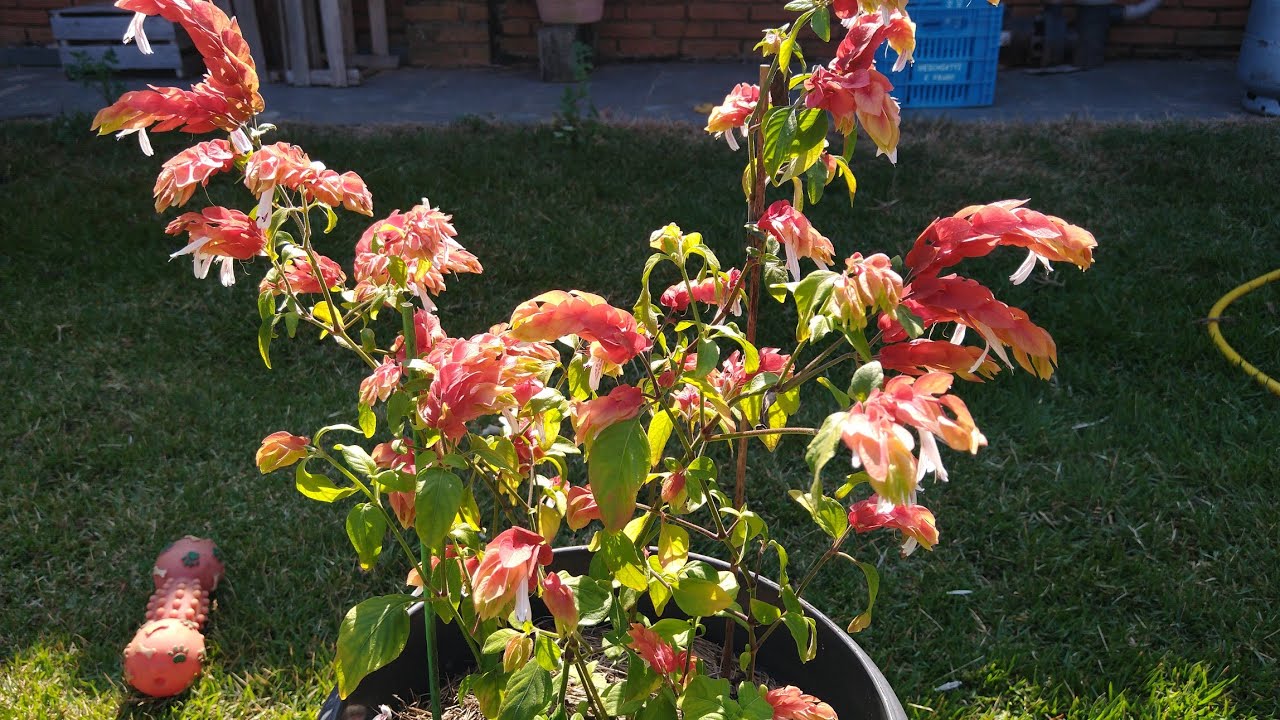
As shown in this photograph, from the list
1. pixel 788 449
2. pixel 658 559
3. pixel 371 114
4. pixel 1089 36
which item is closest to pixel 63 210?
pixel 371 114

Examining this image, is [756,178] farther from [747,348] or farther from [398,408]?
[398,408]

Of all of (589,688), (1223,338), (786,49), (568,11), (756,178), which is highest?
(786,49)

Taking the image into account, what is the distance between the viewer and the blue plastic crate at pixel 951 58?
4.59m

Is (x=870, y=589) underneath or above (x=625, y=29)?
underneath

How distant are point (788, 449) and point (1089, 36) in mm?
3821

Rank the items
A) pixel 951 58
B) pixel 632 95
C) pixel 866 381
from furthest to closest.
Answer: pixel 632 95
pixel 951 58
pixel 866 381

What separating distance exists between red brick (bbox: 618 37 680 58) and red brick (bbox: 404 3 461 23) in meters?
0.94

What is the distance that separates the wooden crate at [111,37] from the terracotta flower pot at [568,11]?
6.04ft

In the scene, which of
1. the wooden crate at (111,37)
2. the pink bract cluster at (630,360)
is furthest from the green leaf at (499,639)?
the wooden crate at (111,37)

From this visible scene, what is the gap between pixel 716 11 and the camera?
225 inches

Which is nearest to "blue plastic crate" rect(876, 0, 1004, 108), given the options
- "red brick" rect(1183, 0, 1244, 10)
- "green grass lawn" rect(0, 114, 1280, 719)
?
"green grass lawn" rect(0, 114, 1280, 719)

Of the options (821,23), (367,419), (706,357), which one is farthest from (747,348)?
(367,419)

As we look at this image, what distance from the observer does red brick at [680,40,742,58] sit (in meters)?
5.81

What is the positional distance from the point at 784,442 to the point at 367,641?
5.51ft
